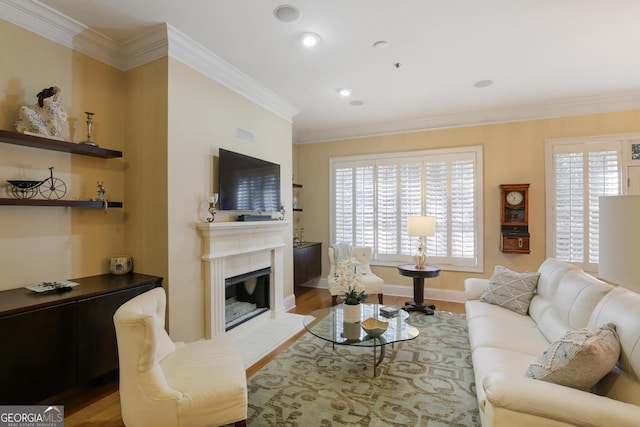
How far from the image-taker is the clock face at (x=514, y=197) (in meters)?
4.47

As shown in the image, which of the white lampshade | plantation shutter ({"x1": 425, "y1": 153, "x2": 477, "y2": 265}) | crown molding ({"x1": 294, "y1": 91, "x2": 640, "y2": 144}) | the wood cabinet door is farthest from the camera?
plantation shutter ({"x1": 425, "y1": 153, "x2": 477, "y2": 265})

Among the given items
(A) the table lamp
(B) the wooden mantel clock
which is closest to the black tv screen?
(A) the table lamp

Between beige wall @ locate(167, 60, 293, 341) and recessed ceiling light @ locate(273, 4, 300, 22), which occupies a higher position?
recessed ceiling light @ locate(273, 4, 300, 22)

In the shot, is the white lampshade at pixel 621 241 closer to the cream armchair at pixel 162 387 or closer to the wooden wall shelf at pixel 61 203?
the cream armchair at pixel 162 387

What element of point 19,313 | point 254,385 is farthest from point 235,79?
point 254,385

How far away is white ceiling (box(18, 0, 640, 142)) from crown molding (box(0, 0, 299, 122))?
7 centimetres

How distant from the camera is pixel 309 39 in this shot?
2.73 m

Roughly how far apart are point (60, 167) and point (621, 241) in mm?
3660

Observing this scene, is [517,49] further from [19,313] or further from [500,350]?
[19,313]

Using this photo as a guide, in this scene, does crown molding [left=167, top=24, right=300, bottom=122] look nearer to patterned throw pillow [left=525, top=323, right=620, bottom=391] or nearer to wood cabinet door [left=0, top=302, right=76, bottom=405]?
wood cabinet door [left=0, top=302, right=76, bottom=405]

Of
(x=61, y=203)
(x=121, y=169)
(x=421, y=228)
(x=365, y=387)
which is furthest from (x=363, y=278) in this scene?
(x=61, y=203)

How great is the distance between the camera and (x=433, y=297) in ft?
16.5

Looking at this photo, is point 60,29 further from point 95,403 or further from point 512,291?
point 512,291

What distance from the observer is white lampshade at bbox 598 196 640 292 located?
108cm
